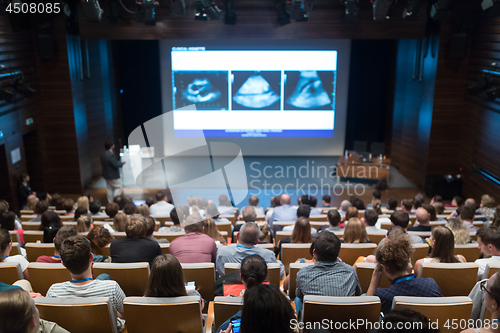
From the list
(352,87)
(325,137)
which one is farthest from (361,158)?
(352,87)

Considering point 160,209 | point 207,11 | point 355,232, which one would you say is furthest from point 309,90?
point 355,232

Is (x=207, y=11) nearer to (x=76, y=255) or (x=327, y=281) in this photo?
(x=76, y=255)

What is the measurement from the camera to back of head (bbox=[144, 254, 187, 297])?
2376 mm

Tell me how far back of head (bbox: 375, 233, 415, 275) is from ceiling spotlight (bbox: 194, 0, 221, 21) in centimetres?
608

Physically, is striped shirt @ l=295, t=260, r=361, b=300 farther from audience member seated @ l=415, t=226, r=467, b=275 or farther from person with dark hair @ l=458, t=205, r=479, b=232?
person with dark hair @ l=458, t=205, r=479, b=232

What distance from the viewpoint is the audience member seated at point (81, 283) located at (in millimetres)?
2492

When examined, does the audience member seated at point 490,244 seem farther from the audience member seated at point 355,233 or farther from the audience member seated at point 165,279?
the audience member seated at point 165,279

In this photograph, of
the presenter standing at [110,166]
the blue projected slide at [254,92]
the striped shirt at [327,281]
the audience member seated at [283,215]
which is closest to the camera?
the striped shirt at [327,281]

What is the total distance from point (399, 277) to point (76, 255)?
2051 mm

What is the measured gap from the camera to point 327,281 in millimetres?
2674

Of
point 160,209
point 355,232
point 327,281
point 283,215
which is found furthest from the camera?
point 160,209

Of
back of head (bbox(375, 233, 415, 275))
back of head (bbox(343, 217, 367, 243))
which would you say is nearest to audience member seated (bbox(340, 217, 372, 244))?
back of head (bbox(343, 217, 367, 243))

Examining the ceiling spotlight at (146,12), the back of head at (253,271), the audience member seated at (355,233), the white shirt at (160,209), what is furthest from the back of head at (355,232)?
the ceiling spotlight at (146,12)

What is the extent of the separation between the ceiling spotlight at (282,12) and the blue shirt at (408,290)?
23.2ft
